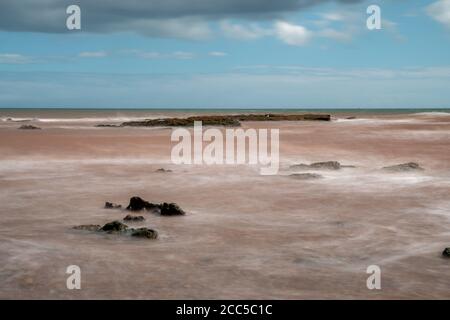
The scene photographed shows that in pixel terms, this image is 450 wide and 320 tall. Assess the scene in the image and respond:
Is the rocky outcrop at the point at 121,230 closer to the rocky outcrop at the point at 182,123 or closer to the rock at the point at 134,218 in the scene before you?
the rock at the point at 134,218

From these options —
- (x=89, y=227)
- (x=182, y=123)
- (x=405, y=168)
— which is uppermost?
(x=182, y=123)

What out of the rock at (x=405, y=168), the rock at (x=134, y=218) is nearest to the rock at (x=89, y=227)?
the rock at (x=134, y=218)

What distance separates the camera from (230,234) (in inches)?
362

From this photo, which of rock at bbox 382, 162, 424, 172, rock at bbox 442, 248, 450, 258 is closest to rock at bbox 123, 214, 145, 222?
rock at bbox 442, 248, 450, 258

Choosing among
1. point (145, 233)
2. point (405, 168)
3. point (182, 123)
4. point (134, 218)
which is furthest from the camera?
point (182, 123)

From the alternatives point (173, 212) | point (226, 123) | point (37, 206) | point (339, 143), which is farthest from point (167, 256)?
point (226, 123)

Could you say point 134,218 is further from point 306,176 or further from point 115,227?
point 306,176

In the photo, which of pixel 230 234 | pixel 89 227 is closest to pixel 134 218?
pixel 89 227

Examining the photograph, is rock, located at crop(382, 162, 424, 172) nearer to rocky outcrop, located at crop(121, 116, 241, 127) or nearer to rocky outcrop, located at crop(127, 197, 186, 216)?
rocky outcrop, located at crop(127, 197, 186, 216)

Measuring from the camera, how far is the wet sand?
21.8ft
